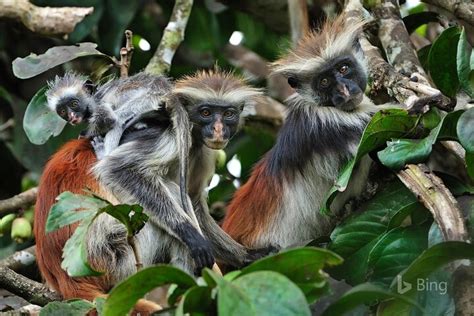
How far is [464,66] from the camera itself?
3.99m

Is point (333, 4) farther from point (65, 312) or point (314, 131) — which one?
point (65, 312)

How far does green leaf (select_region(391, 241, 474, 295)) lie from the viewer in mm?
3240

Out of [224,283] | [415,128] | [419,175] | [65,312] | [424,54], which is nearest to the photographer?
[224,283]

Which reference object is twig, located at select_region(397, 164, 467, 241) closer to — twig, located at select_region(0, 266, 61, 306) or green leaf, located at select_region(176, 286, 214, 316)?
green leaf, located at select_region(176, 286, 214, 316)

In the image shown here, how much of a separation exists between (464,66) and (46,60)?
278 centimetres

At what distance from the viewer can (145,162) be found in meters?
4.97

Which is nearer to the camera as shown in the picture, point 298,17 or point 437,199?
point 437,199

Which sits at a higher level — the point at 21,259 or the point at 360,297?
the point at 360,297

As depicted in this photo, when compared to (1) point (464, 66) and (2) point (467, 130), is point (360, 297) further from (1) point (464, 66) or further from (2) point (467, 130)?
(1) point (464, 66)

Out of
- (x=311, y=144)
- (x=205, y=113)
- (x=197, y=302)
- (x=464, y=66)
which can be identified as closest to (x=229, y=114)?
(x=205, y=113)

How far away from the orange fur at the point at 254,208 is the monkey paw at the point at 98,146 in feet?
3.56

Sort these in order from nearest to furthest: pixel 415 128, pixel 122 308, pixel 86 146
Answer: pixel 122 308 < pixel 415 128 < pixel 86 146

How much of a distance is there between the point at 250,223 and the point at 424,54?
1.75 meters

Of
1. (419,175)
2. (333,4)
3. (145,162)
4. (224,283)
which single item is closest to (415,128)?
(419,175)
